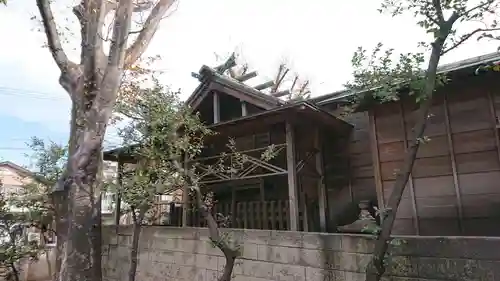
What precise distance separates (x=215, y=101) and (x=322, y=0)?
Result: 4.07 m

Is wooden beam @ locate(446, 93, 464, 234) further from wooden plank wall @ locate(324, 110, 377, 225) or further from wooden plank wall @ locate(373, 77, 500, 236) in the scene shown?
Answer: wooden plank wall @ locate(324, 110, 377, 225)

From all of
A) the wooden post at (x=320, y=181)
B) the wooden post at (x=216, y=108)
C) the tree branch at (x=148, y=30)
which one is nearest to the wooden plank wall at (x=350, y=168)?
the wooden post at (x=320, y=181)

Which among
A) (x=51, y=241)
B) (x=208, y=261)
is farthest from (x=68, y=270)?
(x=51, y=241)

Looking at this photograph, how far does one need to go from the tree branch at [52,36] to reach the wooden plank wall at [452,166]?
5863mm

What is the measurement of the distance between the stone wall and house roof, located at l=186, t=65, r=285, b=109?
141 inches

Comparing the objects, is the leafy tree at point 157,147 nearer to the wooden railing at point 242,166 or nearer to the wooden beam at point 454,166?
the wooden railing at point 242,166

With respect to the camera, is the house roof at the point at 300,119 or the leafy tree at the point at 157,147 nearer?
the leafy tree at the point at 157,147

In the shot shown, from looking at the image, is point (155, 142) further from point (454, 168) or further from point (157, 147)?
point (454, 168)

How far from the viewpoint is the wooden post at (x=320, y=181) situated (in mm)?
7102

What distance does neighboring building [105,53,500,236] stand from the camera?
506cm

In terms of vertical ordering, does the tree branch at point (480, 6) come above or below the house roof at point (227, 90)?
below

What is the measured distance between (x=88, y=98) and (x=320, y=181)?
504cm

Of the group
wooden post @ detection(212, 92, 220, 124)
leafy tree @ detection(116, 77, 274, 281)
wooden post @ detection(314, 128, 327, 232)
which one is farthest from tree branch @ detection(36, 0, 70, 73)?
wooden post @ detection(314, 128, 327, 232)

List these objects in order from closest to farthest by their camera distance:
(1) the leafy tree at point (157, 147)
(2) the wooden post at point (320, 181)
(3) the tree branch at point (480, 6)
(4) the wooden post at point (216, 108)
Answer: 1. (3) the tree branch at point (480, 6)
2. (1) the leafy tree at point (157, 147)
3. (2) the wooden post at point (320, 181)
4. (4) the wooden post at point (216, 108)
